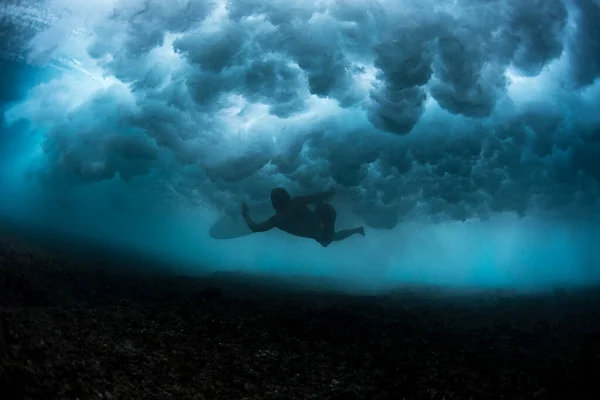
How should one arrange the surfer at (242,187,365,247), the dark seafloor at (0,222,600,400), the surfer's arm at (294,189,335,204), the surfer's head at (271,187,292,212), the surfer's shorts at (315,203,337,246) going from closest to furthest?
the dark seafloor at (0,222,600,400), the surfer's head at (271,187,292,212), the surfer at (242,187,365,247), the surfer's arm at (294,189,335,204), the surfer's shorts at (315,203,337,246)

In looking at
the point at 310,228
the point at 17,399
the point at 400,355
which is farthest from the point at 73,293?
the point at 310,228

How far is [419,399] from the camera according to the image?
14.5 ft

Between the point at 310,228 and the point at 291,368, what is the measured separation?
1796cm

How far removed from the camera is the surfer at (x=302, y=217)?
2175 centimetres

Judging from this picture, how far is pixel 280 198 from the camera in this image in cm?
2142

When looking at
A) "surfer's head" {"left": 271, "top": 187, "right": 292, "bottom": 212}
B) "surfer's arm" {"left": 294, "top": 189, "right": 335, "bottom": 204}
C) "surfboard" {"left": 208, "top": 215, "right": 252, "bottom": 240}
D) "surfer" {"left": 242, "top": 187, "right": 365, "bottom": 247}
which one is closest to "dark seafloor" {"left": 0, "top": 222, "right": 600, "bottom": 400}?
"surfer's head" {"left": 271, "top": 187, "right": 292, "bottom": 212}

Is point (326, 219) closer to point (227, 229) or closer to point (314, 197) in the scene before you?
point (314, 197)

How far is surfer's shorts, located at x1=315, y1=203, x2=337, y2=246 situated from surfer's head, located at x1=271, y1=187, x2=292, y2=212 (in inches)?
95.6

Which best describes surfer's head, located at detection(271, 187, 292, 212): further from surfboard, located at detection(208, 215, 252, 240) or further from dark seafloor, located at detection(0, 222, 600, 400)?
surfboard, located at detection(208, 215, 252, 240)

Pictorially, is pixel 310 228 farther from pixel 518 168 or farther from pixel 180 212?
pixel 180 212

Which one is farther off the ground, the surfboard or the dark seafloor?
the surfboard

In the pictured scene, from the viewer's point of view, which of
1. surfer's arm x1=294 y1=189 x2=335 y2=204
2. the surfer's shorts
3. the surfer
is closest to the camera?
the surfer

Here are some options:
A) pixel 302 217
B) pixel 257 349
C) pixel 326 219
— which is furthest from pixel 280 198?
pixel 257 349

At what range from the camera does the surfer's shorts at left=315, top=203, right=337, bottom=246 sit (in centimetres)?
2281
